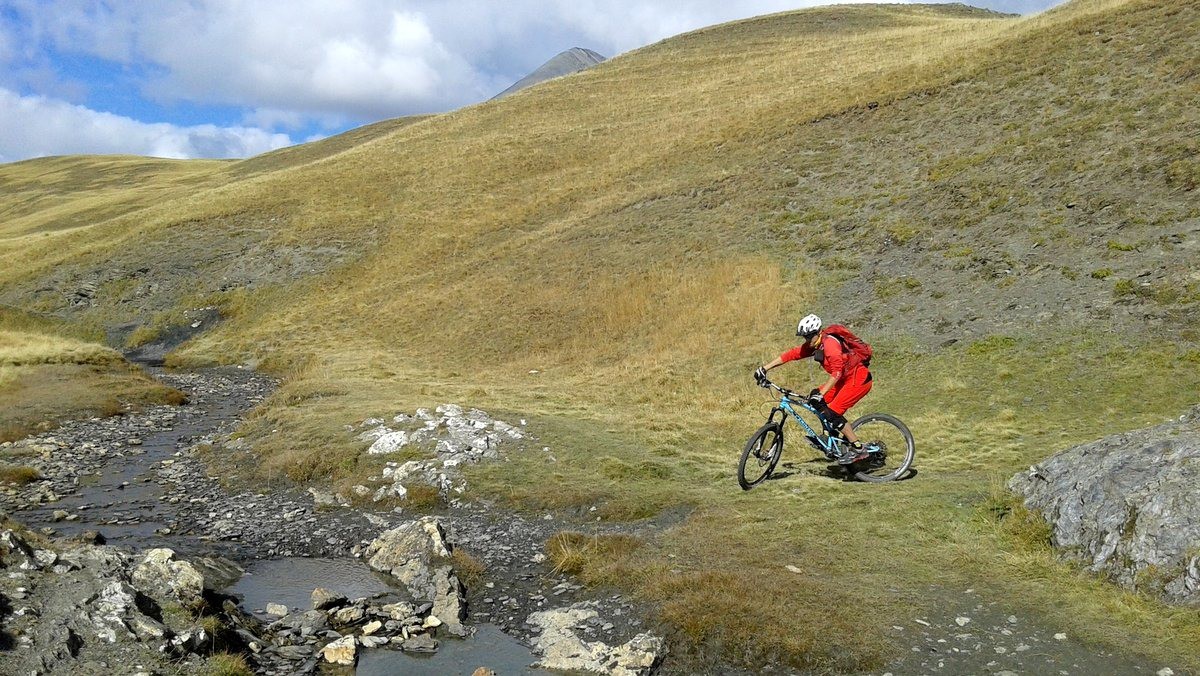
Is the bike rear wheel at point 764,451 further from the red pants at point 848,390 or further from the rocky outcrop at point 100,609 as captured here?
the rocky outcrop at point 100,609

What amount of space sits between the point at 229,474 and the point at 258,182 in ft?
187

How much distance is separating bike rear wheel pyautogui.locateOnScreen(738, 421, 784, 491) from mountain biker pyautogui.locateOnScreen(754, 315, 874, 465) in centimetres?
99

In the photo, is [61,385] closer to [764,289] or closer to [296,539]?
[296,539]

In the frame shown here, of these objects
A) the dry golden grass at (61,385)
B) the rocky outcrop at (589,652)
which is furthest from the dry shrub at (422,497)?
the dry golden grass at (61,385)

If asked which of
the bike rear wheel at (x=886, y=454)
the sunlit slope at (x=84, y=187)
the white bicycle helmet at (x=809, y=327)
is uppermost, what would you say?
the sunlit slope at (x=84, y=187)

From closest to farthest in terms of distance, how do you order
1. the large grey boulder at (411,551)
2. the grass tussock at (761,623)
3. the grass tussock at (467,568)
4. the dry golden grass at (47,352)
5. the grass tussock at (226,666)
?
the grass tussock at (226,666) < the grass tussock at (761,623) < the grass tussock at (467,568) < the large grey boulder at (411,551) < the dry golden grass at (47,352)

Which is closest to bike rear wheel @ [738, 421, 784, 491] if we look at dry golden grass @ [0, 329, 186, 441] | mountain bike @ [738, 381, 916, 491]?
mountain bike @ [738, 381, 916, 491]

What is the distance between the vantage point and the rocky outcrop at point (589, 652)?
9.54 m

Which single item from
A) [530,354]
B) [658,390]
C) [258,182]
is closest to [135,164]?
[258,182]

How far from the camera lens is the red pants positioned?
14727 mm

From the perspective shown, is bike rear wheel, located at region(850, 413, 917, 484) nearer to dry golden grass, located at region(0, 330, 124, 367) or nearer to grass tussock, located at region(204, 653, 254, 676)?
grass tussock, located at region(204, 653, 254, 676)

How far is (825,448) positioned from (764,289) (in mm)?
17085

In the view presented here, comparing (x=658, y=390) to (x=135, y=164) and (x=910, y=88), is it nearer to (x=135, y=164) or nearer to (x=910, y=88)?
(x=910, y=88)

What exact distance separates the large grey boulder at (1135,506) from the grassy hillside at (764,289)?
0.45m
